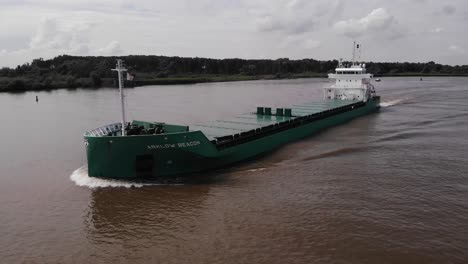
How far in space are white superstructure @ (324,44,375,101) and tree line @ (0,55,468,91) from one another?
202 feet

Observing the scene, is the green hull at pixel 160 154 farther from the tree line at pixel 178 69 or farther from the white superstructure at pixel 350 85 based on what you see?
the tree line at pixel 178 69

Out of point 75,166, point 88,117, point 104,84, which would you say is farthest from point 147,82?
point 75,166

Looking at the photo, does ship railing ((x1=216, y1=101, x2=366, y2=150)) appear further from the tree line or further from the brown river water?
the tree line

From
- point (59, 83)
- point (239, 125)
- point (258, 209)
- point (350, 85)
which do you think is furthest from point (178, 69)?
point (258, 209)

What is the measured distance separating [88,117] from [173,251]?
29732 millimetres

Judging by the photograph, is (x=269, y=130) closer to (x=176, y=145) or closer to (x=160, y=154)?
(x=176, y=145)

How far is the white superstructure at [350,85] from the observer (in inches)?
1532

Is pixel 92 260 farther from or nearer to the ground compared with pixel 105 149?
nearer to the ground

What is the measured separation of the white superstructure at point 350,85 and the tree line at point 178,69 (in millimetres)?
61521

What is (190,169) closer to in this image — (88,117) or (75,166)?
(75,166)

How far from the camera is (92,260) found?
1009 cm

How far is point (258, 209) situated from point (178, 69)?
128 meters

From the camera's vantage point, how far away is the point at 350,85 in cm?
3966

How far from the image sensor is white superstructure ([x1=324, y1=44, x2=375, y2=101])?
38.9 meters
